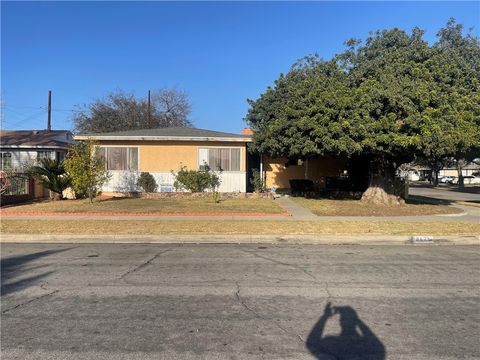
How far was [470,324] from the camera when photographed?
16.9ft

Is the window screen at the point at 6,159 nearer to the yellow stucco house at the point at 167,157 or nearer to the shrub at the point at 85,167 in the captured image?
the yellow stucco house at the point at 167,157

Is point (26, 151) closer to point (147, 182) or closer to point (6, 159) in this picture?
point (6, 159)

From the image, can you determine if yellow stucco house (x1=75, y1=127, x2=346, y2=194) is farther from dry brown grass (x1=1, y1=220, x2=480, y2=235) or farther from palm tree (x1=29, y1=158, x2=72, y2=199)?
dry brown grass (x1=1, y1=220, x2=480, y2=235)

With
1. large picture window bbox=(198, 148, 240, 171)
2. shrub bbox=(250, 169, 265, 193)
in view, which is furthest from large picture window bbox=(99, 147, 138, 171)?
shrub bbox=(250, 169, 265, 193)

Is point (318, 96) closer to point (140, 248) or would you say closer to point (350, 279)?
point (140, 248)

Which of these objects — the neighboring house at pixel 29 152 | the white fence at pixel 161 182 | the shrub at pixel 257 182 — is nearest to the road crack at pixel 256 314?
the white fence at pixel 161 182

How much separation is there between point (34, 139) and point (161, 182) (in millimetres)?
10603

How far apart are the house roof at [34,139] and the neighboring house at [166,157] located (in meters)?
4.77

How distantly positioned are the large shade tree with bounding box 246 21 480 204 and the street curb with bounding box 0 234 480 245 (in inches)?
222

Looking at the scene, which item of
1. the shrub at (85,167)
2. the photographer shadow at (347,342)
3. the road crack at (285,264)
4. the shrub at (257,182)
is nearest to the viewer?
the photographer shadow at (347,342)

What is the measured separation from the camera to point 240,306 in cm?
584

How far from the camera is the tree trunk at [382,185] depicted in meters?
21.0

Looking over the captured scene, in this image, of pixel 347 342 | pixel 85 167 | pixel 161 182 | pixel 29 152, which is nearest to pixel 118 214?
pixel 85 167

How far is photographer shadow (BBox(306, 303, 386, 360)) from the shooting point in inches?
169
